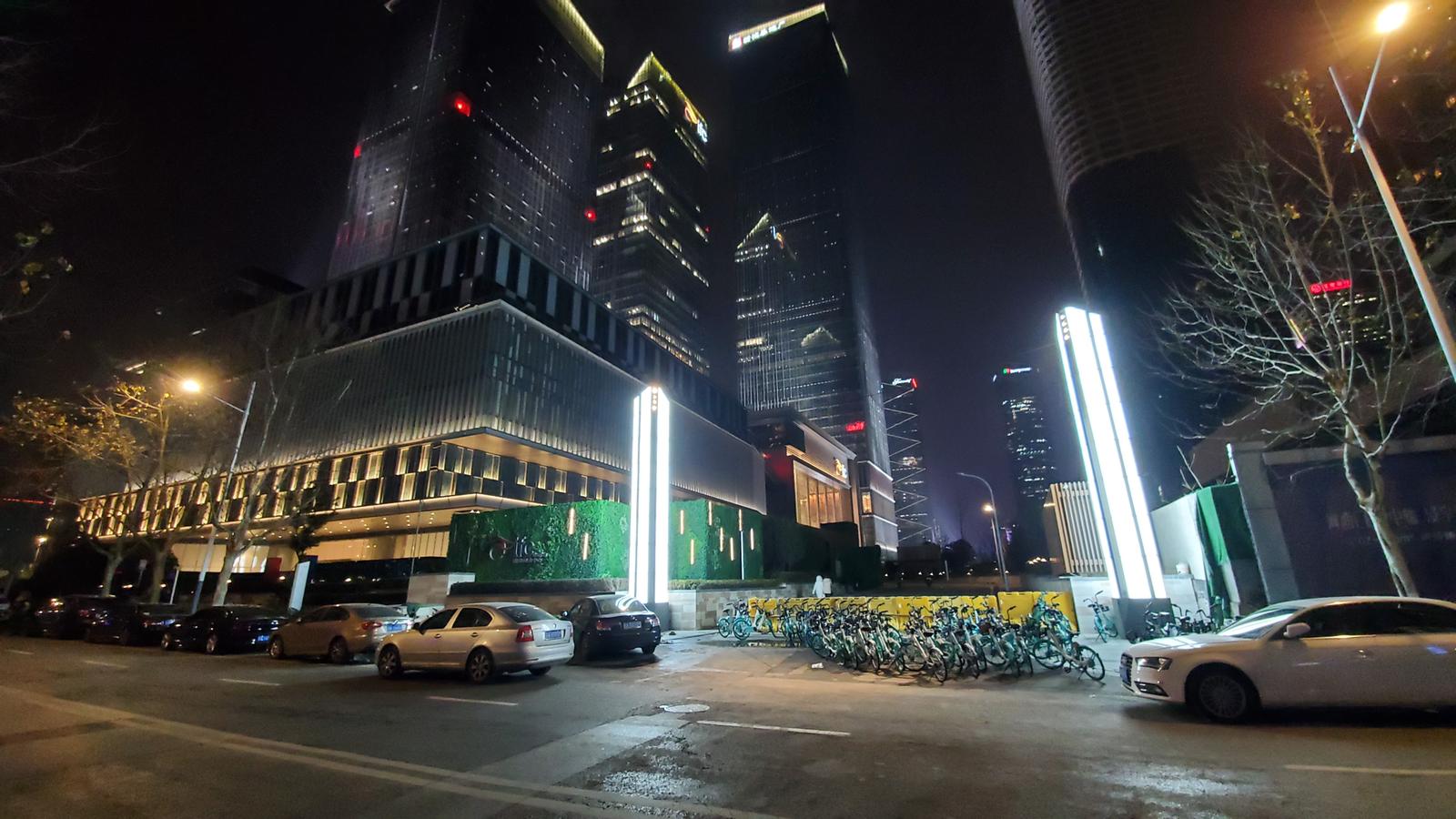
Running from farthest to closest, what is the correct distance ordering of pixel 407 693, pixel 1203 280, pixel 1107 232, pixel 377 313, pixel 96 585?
1. pixel 377 313
2. pixel 1107 232
3. pixel 96 585
4. pixel 1203 280
5. pixel 407 693

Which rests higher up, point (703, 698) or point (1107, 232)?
point (1107, 232)

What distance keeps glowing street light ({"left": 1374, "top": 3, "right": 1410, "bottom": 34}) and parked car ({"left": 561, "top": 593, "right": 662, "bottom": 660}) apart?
Answer: 16.7m

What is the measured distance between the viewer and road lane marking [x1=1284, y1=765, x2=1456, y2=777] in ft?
15.1

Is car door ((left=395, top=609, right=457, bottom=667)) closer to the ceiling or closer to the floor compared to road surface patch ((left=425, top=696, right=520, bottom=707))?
closer to the ceiling

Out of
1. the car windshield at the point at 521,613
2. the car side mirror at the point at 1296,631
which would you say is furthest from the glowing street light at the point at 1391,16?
the car windshield at the point at 521,613

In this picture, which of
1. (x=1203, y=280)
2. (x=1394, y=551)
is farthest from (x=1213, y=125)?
(x=1394, y=551)

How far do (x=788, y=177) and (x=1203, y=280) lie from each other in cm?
17267

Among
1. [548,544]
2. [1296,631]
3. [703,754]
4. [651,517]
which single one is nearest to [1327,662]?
[1296,631]

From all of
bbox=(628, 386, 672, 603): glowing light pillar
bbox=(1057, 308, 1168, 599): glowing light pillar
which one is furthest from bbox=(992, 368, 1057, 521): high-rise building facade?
bbox=(628, 386, 672, 603): glowing light pillar

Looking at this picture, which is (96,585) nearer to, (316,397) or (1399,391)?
(316,397)

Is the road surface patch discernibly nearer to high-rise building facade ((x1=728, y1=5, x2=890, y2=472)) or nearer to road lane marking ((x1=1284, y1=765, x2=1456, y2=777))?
road lane marking ((x1=1284, y1=765, x2=1456, y2=777))

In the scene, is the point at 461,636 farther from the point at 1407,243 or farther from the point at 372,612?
the point at 1407,243

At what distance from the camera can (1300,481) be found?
1412 centimetres

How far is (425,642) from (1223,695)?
13.6 m
